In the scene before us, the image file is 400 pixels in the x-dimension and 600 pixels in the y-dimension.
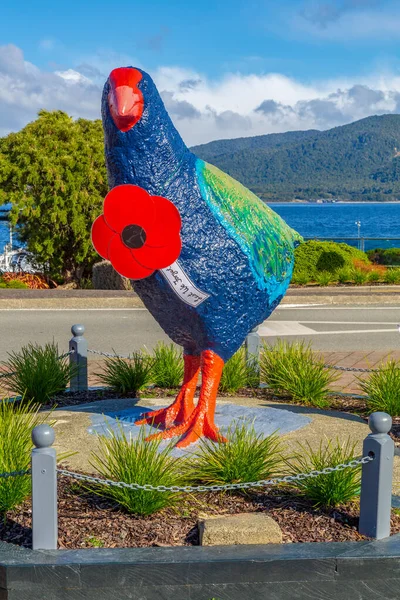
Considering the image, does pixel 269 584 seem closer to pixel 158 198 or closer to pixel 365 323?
pixel 158 198

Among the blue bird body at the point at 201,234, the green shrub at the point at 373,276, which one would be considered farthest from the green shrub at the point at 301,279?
the blue bird body at the point at 201,234

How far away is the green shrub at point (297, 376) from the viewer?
6.46 m

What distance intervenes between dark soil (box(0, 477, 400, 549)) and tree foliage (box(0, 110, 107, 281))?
1243 centimetres

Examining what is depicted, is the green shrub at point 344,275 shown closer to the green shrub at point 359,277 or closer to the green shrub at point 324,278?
the green shrub at point 359,277

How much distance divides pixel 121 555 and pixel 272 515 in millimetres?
867

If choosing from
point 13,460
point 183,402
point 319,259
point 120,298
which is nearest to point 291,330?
point 120,298

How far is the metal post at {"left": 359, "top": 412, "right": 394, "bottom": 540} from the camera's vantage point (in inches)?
147

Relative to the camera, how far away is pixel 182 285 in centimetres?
476

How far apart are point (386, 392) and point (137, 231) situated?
259 centimetres

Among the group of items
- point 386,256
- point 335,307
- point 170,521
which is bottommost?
point 170,521

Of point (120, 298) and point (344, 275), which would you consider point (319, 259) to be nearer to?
point (344, 275)

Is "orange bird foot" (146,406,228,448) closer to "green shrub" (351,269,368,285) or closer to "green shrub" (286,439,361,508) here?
"green shrub" (286,439,361,508)

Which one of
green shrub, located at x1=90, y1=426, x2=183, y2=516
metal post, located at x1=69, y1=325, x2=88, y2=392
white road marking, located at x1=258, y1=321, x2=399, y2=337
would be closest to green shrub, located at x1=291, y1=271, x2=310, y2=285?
white road marking, located at x1=258, y1=321, x2=399, y2=337

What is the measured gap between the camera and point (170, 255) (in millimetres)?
4566
